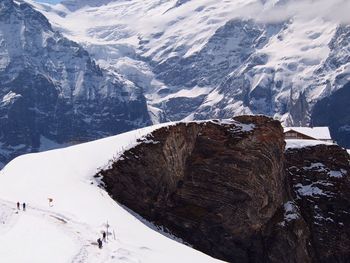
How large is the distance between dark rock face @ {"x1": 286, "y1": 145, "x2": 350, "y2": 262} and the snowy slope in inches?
1320

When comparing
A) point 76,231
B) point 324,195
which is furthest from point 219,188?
point 76,231

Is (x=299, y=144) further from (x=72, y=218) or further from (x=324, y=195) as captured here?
(x=72, y=218)

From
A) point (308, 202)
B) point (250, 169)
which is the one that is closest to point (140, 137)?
point (250, 169)

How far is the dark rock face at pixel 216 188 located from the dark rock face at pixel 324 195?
6220 mm

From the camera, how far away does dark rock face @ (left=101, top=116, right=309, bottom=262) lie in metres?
88.5

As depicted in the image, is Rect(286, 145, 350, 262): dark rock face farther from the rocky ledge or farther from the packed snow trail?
the packed snow trail

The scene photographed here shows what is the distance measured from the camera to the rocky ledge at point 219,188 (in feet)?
291

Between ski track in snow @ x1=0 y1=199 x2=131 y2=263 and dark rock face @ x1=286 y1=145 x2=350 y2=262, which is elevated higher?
ski track in snow @ x1=0 y1=199 x2=131 y2=263

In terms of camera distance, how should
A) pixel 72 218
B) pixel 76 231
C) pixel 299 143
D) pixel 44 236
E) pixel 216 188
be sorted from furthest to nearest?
pixel 299 143, pixel 216 188, pixel 72 218, pixel 76 231, pixel 44 236

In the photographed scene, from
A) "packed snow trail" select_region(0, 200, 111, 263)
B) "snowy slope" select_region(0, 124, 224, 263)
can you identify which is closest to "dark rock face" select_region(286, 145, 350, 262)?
"snowy slope" select_region(0, 124, 224, 263)

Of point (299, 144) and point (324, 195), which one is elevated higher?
point (299, 144)

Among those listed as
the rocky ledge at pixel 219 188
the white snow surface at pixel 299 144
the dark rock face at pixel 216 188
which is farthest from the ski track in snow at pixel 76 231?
the white snow surface at pixel 299 144

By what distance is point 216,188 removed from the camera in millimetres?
93375

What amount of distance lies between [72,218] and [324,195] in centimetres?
5788
